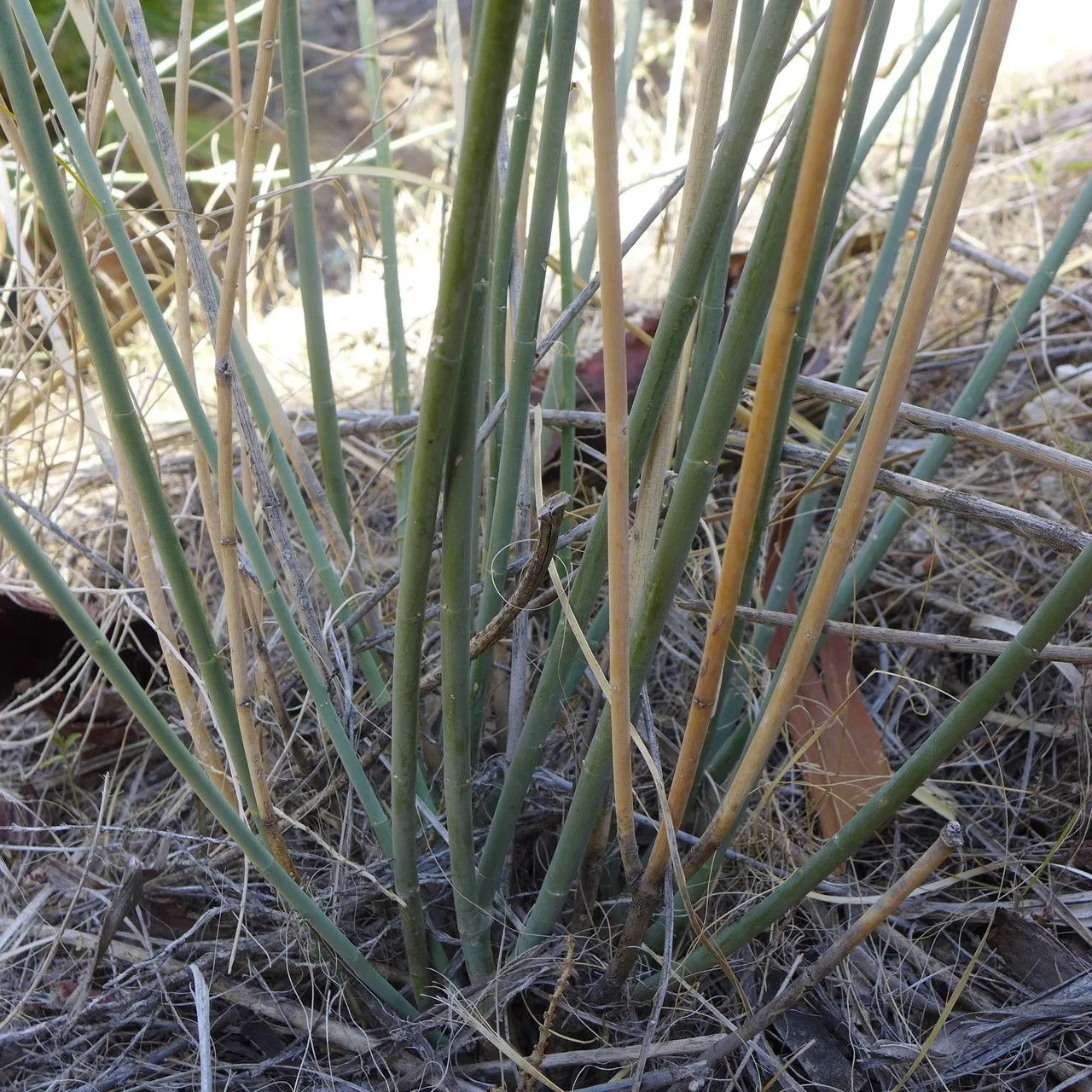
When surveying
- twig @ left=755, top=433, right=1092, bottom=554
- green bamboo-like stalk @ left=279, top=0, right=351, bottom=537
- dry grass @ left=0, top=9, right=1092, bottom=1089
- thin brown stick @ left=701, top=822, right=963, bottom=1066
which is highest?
green bamboo-like stalk @ left=279, top=0, right=351, bottom=537

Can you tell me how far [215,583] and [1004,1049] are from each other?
882 millimetres

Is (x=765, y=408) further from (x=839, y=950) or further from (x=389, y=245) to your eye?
(x=389, y=245)

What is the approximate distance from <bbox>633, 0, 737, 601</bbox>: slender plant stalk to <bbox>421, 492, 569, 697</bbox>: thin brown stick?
2.1 inches

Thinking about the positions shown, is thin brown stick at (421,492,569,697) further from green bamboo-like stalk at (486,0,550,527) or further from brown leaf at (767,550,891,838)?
brown leaf at (767,550,891,838)

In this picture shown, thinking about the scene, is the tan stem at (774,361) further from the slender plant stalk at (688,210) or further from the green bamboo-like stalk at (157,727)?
the green bamboo-like stalk at (157,727)

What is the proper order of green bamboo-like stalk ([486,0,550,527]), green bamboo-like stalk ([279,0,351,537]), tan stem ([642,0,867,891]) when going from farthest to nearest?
1. green bamboo-like stalk ([279,0,351,537])
2. green bamboo-like stalk ([486,0,550,527])
3. tan stem ([642,0,867,891])

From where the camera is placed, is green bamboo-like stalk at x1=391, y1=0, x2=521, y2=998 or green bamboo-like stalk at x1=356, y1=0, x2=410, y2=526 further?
Answer: green bamboo-like stalk at x1=356, y1=0, x2=410, y2=526

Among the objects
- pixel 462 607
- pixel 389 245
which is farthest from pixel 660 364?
pixel 389 245

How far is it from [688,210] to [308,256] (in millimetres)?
353

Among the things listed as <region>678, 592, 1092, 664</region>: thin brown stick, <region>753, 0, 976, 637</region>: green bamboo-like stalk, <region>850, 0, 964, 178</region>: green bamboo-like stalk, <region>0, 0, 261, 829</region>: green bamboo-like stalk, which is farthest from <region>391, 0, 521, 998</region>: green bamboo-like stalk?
<region>850, 0, 964, 178</region>: green bamboo-like stalk

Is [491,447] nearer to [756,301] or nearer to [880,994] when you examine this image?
[756,301]

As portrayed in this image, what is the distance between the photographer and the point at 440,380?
1.34ft

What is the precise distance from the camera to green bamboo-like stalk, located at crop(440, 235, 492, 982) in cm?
46

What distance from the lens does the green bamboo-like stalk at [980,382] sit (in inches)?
30.1
